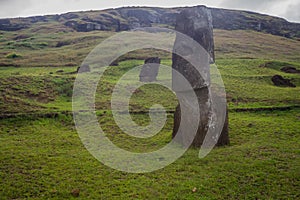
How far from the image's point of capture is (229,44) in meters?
74.8

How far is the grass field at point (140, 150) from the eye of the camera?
11078 mm

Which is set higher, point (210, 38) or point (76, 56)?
point (210, 38)

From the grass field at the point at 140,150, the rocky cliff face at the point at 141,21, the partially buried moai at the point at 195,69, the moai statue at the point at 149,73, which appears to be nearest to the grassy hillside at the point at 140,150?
the grass field at the point at 140,150

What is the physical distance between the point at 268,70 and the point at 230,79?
9238 mm

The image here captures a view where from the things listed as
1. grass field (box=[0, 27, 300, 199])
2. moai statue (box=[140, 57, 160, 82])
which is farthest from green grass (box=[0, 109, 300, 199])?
moai statue (box=[140, 57, 160, 82])

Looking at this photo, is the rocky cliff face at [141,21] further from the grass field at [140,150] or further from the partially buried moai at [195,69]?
the partially buried moai at [195,69]

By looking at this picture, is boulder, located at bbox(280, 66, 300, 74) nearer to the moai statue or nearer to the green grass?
the moai statue

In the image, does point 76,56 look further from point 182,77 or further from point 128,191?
point 128,191

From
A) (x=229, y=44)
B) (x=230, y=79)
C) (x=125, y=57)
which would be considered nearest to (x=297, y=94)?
(x=230, y=79)

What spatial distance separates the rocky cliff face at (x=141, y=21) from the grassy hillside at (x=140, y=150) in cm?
9851

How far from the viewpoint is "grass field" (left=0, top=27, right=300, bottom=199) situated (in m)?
11.1

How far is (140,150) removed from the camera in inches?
632

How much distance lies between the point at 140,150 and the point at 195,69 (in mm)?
5220

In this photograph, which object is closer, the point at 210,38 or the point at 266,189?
the point at 266,189
